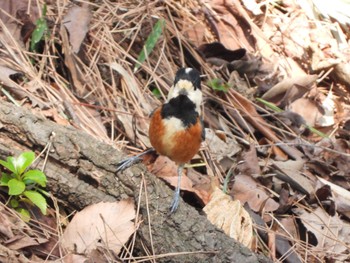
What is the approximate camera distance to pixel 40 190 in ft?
9.58

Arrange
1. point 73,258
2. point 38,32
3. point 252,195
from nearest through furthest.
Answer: point 73,258
point 252,195
point 38,32

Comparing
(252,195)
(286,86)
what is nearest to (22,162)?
(252,195)

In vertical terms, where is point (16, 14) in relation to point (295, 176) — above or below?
above

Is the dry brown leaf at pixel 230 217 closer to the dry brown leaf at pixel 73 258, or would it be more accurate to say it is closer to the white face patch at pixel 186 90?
the white face patch at pixel 186 90

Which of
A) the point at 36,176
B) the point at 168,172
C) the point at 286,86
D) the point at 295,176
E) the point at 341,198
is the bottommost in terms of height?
the point at 341,198

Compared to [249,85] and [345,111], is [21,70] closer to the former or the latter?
[249,85]

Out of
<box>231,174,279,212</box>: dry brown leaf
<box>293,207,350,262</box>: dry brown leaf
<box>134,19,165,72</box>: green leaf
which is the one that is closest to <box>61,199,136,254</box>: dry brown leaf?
<box>231,174,279,212</box>: dry brown leaf

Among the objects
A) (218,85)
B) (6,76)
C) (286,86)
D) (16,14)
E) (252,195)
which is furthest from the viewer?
(286,86)

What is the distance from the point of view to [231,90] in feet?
14.4

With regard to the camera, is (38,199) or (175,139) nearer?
(38,199)

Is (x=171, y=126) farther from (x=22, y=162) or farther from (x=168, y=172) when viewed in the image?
(x=22, y=162)

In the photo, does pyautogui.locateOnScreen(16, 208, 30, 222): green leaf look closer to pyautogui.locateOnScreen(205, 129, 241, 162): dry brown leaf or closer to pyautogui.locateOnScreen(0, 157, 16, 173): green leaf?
pyautogui.locateOnScreen(0, 157, 16, 173): green leaf

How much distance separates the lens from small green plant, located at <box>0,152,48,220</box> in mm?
2783

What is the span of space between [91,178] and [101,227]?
0.84 feet
